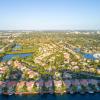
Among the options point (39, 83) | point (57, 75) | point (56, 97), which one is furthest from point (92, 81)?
point (39, 83)

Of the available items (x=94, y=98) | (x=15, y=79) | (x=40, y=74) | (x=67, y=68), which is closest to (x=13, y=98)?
(x=15, y=79)

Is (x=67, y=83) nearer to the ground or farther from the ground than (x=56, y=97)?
farther from the ground

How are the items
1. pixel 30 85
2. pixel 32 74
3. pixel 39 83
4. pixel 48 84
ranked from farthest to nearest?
pixel 32 74 < pixel 39 83 < pixel 48 84 < pixel 30 85

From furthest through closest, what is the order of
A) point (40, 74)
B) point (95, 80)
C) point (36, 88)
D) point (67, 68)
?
point (67, 68) → point (40, 74) → point (95, 80) → point (36, 88)

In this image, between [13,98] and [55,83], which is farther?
[55,83]

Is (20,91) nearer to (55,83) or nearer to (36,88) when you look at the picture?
(36,88)

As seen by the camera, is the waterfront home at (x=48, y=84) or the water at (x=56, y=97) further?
the waterfront home at (x=48, y=84)

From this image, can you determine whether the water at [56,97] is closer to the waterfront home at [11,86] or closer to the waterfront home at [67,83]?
the waterfront home at [11,86]

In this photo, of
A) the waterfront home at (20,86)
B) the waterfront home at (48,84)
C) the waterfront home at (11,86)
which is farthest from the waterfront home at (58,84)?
the waterfront home at (11,86)

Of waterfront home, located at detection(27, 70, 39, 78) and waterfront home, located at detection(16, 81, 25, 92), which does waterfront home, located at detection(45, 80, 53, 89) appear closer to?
waterfront home, located at detection(16, 81, 25, 92)

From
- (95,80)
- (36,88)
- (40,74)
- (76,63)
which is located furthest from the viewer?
(76,63)

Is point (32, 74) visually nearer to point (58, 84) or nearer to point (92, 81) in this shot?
point (58, 84)
